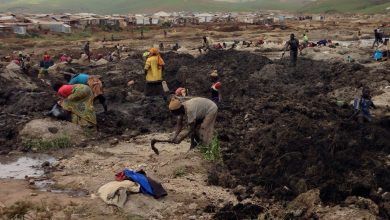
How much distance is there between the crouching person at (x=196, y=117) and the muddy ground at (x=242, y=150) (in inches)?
17.5

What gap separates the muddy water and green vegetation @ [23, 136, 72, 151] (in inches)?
13.8

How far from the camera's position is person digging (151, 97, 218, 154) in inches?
393

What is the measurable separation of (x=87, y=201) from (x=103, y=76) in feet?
47.0

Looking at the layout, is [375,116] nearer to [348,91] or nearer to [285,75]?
[348,91]

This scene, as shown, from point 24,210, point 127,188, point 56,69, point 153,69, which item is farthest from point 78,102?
point 56,69

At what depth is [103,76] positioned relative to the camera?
22438 mm

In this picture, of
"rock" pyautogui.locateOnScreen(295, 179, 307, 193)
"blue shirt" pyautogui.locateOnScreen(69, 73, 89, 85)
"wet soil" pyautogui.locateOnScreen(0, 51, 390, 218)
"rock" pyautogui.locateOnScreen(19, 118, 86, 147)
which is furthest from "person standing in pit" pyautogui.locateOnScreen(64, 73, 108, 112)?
"rock" pyautogui.locateOnScreen(295, 179, 307, 193)

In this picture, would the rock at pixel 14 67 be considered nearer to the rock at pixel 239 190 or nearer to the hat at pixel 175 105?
the hat at pixel 175 105

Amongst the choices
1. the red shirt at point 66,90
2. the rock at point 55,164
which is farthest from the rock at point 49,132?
the rock at point 55,164

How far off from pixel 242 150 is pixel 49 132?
436 centimetres

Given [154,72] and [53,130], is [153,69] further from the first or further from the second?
[53,130]

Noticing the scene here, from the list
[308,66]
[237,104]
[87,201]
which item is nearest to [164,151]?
[87,201]

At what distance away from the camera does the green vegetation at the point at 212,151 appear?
10617 mm

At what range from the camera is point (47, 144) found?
1209cm
